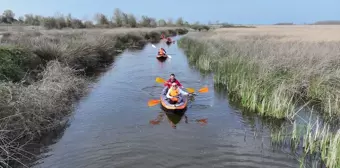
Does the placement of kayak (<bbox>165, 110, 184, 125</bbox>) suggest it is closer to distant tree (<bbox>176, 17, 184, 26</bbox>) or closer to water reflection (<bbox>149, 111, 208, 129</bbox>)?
water reflection (<bbox>149, 111, 208, 129</bbox>)

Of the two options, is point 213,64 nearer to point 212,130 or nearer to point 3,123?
point 212,130

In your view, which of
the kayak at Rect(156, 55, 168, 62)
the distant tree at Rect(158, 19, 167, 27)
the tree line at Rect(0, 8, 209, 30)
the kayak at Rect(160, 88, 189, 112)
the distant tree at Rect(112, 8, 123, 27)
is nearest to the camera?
the kayak at Rect(160, 88, 189, 112)

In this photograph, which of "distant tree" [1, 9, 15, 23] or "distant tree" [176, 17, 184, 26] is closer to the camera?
"distant tree" [1, 9, 15, 23]

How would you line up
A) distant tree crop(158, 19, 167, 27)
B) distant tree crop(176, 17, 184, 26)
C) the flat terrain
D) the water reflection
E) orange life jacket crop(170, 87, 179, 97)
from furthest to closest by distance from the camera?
1. distant tree crop(176, 17, 184, 26)
2. distant tree crop(158, 19, 167, 27)
3. the flat terrain
4. orange life jacket crop(170, 87, 179, 97)
5. the water reflection

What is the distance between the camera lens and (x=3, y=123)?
7.83 metres

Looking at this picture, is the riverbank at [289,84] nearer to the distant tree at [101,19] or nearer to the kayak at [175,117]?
the kayak at [175,117]

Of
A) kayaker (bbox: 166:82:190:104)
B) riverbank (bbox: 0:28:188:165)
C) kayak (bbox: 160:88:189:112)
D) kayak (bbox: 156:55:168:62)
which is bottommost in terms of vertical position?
kayak (bbox: 156:55:168:62)

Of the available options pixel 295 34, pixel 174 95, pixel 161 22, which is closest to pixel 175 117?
pixel 174 95

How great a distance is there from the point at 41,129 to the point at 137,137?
284 centimetres

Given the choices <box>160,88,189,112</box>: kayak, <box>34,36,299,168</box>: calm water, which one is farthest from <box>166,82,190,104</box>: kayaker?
<box>34,36,299,168</box>: calm water

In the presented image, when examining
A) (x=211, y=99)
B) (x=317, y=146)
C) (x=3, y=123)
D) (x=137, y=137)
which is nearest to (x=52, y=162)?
(x=3, y=123)

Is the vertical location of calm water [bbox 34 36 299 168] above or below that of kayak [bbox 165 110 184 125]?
above

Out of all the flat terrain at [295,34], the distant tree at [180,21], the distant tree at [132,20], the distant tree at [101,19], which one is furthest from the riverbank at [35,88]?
Answer: the distant tree at [180,21]

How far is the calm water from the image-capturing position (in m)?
8.25
